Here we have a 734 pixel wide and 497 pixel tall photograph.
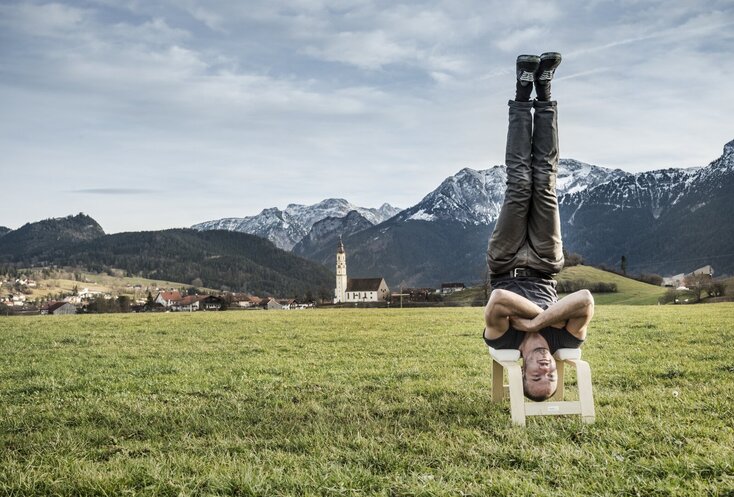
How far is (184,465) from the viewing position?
6234 millimetres

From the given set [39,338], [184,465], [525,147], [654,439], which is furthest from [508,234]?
[39,338]

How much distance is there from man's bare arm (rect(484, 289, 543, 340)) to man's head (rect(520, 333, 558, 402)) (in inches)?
15.7

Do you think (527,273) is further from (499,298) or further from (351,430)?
(351,430)

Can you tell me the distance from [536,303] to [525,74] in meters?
3.63

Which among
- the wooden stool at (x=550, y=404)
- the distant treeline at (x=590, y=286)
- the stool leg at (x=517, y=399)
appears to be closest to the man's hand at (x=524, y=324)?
the wooden stool at (x=550, y=404)

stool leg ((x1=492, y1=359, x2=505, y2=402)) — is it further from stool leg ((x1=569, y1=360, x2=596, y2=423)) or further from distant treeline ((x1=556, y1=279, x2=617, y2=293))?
distant treeline ((x1=556, y1=279, x2=617, y2=293))

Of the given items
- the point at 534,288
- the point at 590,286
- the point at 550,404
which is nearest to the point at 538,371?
the point at 550,404

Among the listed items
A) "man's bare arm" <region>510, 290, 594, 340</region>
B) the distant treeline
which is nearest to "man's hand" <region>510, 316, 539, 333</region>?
"man's bare arm" <region>510, 290, 594, 340</region>

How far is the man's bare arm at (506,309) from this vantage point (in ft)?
27.2

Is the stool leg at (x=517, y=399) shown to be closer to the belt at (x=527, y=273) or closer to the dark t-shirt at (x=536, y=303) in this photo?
the dark t-shirt at (x=536, y=303)

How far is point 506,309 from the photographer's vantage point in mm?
8359

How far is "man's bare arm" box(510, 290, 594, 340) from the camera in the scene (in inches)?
320

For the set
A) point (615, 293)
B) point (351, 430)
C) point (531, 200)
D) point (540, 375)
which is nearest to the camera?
point (351, 430)

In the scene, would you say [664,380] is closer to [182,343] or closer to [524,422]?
[524,422]
